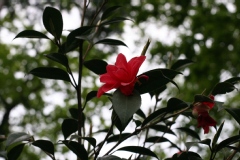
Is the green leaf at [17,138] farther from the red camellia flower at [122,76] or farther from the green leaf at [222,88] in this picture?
the green leaf at [222,88]

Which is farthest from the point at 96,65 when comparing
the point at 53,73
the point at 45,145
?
the point at 45,145

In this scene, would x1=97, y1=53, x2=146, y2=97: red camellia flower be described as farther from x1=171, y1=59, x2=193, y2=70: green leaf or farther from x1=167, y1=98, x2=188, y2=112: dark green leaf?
x1=171, y1=59, x2=193, y2=70: green leaf

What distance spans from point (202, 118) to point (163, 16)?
401 centimetres

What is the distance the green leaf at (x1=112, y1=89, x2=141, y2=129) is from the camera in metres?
0.68

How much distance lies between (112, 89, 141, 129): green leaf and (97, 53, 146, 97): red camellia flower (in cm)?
1

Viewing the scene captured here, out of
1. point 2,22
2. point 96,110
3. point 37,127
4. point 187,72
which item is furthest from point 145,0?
point 37,127

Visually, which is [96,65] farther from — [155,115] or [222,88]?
[222,88]

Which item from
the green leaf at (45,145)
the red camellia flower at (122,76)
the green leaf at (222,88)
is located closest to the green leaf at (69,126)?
the green leaf at (45,145)

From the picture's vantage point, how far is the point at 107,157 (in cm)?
73

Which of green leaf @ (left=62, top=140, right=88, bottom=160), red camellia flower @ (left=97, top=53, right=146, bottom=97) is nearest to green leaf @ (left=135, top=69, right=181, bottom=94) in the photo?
red camellia flower @ (left=97, top=53, right=146, bottom=97)

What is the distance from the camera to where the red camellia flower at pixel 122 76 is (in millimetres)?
730

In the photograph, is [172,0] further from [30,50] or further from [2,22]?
[2,22]

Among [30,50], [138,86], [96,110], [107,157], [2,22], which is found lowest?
[96,110]

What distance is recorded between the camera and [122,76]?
0.74 metres
